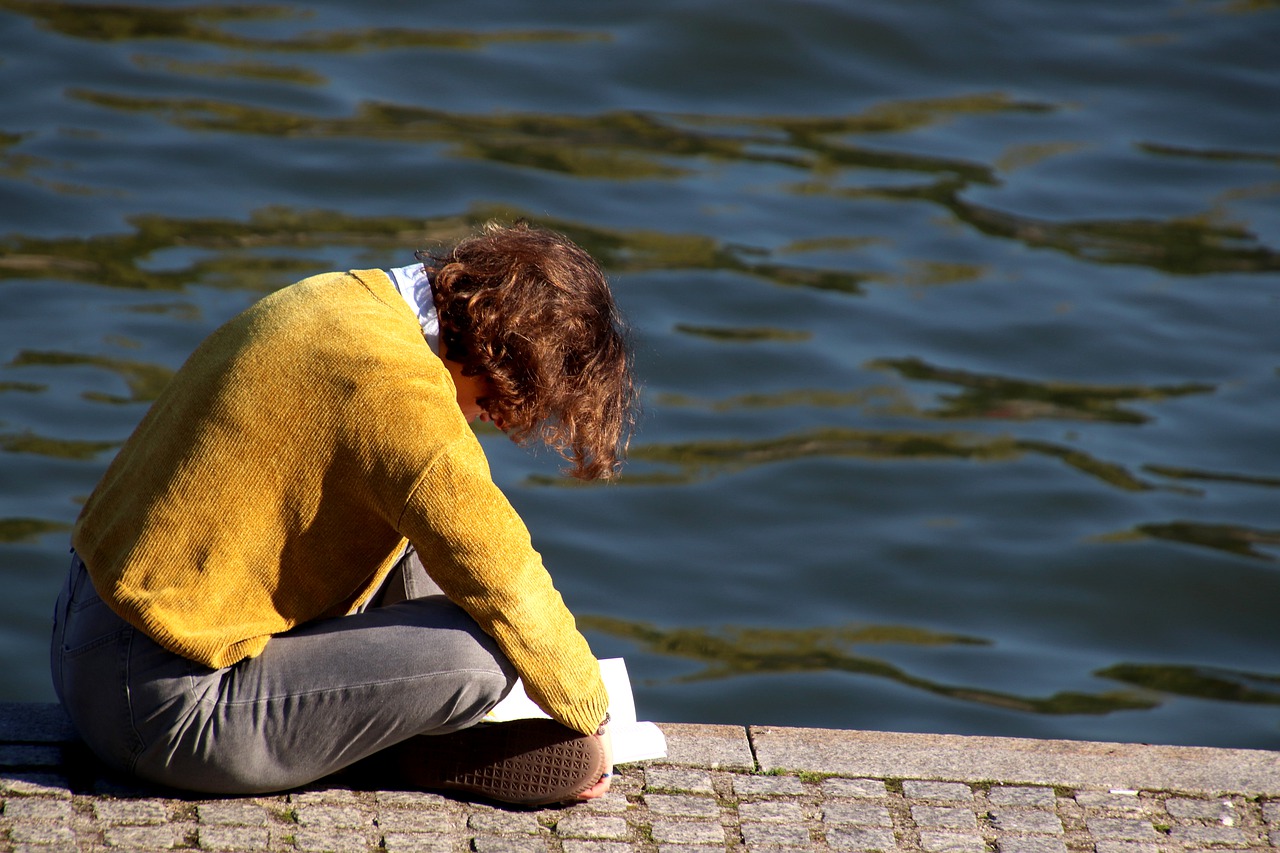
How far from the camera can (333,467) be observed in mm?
2873

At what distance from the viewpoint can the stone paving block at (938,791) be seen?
3.48 m

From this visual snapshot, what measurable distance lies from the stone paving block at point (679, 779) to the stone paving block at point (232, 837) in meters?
0.87

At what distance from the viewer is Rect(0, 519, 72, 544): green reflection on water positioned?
19.4ft

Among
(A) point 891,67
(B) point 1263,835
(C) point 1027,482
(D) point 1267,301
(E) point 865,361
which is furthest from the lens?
(A) point 891,67

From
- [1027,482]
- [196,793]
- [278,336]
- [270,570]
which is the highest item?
[278,336]

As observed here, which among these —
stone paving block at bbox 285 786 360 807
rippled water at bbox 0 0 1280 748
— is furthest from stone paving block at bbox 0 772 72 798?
rippled water at bbox 0 0 1280 748

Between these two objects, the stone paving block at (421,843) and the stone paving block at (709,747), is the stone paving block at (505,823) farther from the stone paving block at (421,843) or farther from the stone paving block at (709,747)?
the stone paving block at (709,747)

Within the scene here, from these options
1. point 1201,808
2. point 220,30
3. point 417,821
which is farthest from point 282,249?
point 1201,808

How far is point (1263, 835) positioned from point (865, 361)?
4.48 m

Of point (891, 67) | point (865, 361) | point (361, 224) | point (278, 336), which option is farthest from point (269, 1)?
point (278, 336)

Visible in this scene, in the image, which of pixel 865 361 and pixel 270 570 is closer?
pixel 270 570

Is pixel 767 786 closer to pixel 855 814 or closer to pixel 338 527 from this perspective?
pixel 855 814

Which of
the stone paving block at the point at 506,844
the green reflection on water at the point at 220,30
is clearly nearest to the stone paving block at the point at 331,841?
the stone paving block at the point at 506,844

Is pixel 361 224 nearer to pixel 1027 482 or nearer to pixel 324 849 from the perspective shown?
pixel 1027 482
